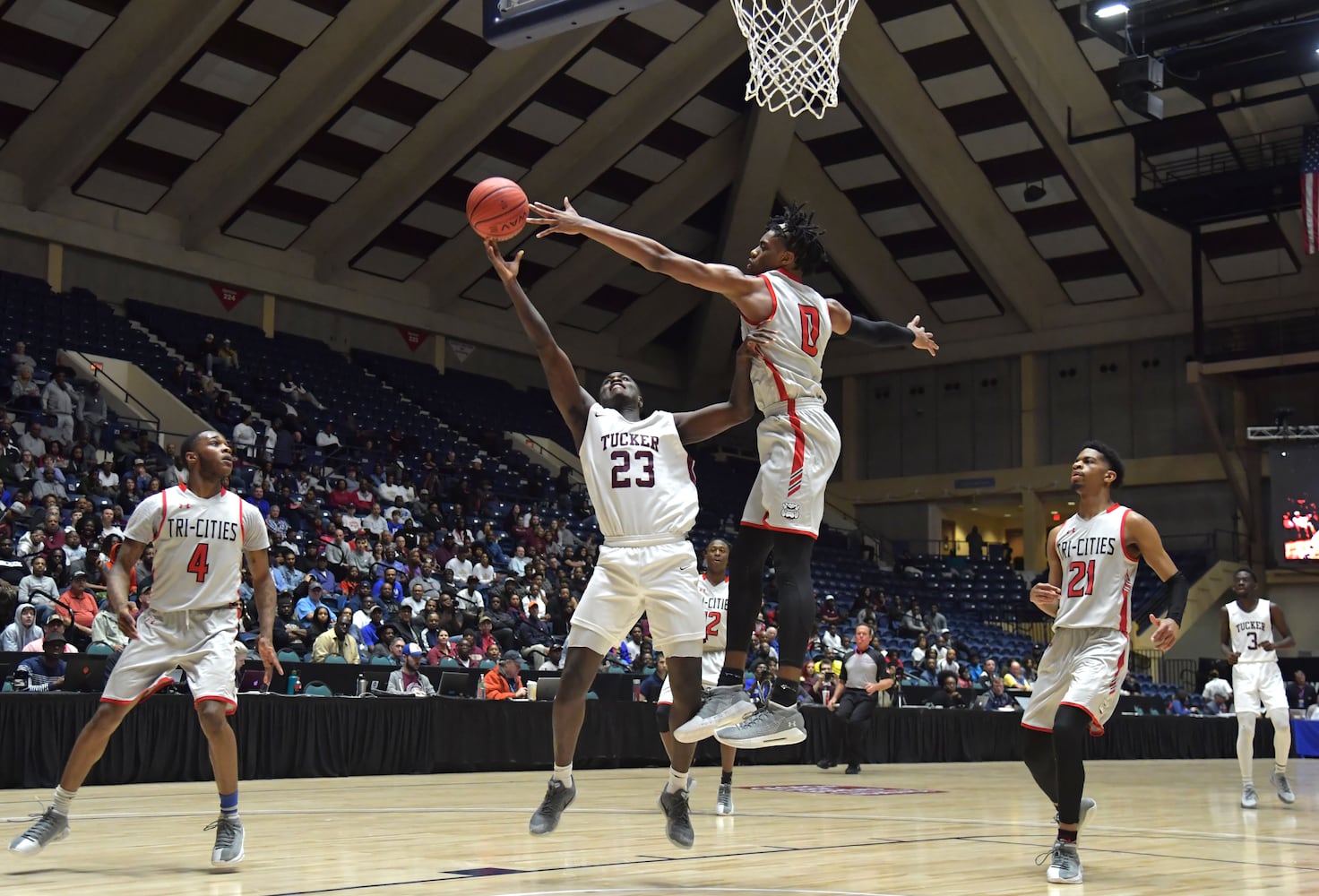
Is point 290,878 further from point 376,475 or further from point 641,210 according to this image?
point 641,210

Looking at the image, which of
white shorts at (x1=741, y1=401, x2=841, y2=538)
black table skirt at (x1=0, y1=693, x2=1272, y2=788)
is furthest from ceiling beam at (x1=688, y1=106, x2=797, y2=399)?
white shorts at (x1=741, y1=401, x2=841, y2=538)

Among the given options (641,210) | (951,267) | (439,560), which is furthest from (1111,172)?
(439,560)

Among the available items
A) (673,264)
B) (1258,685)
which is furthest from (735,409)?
(1258,685)

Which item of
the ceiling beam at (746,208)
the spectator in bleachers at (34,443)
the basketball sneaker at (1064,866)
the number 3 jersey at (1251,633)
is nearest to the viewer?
the basketball sneaker at (1064,866)

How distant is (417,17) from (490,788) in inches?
577

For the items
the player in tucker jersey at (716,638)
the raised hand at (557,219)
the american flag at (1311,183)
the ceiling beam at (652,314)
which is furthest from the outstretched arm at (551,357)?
the ceiling beam at (652,314)

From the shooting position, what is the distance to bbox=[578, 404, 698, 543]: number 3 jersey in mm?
6531

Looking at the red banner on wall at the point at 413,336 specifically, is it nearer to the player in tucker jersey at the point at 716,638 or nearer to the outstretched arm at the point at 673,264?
the player in tucker jersey at the point at 716,638

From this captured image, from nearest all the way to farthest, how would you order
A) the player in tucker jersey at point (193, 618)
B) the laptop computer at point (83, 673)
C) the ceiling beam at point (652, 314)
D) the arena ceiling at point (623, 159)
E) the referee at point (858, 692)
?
the player in tucker jersey at point (193, 618) < the laptop computer at point (83, 673) < the referee at point (858, 692) < the arena ceiling at point (623, 159) < the ceiling beam at point (652, 314)

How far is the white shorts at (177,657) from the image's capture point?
6.77 metres

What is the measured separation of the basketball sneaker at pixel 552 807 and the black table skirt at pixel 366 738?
7021 millimetres

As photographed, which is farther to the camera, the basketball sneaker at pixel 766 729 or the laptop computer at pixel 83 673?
the laptop computer at pixel 83 673

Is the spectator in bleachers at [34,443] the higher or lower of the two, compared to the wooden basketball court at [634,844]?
higher

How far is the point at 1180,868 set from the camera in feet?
23.4
